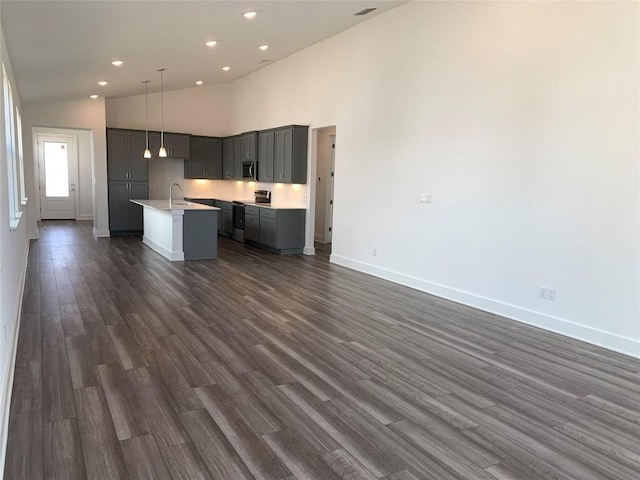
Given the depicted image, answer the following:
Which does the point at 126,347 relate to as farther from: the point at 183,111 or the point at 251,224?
the point at 183,111

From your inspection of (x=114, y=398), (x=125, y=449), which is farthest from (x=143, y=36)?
(x=125, y=449)

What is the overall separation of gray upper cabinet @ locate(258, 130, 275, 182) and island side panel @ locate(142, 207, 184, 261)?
7.55 feet

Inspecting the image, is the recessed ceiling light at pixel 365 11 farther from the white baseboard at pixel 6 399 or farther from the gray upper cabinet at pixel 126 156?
the gray upper cabinet at pixel 126 156

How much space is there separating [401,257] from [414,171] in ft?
3.97

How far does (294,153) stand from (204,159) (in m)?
3.98

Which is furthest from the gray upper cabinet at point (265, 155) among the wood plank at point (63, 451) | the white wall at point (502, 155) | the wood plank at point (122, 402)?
the wood plank at point (63, 451)

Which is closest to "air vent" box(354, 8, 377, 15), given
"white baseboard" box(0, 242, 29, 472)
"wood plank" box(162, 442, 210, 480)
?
"white baseboard" box(0, 242, 29, 472)

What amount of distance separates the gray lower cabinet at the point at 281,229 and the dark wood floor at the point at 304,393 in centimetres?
314

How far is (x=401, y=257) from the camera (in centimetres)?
640

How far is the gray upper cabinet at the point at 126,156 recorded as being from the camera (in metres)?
10.3

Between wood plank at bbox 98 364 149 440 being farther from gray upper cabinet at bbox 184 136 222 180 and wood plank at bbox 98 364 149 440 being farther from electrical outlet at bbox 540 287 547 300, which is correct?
gray upper cabinet at bbox 184 136 222 180

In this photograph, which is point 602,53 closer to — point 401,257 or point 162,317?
point 401,257

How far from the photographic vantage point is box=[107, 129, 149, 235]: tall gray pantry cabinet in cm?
1033

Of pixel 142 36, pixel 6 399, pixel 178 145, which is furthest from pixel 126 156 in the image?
pixel 6 399
